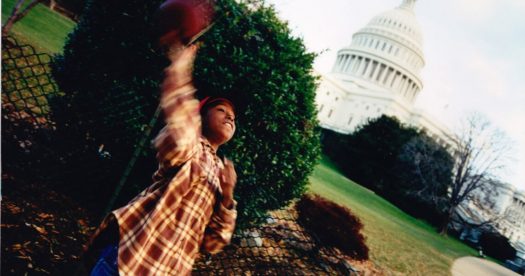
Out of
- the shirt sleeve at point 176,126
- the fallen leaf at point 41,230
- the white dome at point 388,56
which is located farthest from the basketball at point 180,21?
the white dome at point 388,56

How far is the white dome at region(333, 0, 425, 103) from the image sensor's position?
75.4m

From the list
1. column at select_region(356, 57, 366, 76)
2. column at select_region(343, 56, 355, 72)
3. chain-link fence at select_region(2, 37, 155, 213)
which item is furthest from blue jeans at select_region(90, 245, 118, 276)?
column at select_region(343, 56, 355, 72)

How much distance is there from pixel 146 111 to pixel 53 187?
1556 mm

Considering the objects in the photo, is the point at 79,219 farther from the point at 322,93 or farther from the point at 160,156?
the point at 322,93

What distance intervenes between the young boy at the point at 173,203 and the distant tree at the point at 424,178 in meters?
30.0

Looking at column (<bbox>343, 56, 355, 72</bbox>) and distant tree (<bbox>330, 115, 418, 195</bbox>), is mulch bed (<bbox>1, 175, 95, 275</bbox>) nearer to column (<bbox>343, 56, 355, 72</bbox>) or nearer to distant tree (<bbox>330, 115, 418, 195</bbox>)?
distant tree (<bbox>330, 115, 418, 195</bbox>)

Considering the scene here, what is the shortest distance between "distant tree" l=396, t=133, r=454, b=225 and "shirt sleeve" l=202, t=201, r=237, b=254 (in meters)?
29.9

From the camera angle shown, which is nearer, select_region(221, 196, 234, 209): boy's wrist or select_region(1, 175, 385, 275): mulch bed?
select_region(221, 196, 234, 209): boy's wrist

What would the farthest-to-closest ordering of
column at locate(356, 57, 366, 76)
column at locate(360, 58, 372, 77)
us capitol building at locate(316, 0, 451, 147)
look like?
1. column at locate(356, 57, 366, 76)
2. column at locate(360, 58, 372, 77)
3. us capitol building at locate(316, 0, 451, 147)

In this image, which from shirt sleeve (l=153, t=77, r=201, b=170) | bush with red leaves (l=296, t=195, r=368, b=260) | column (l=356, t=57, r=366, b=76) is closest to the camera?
shirt sleeve (l=153, t=77, r=201, b=170)

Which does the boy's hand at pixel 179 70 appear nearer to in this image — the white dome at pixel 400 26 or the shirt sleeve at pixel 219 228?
the shirt sleeve at pixel 219 228

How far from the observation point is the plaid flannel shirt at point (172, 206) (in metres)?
1.89

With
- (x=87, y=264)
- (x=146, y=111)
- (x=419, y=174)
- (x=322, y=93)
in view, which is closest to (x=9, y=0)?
(x=146, y=111)

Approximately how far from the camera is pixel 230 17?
4105mm
